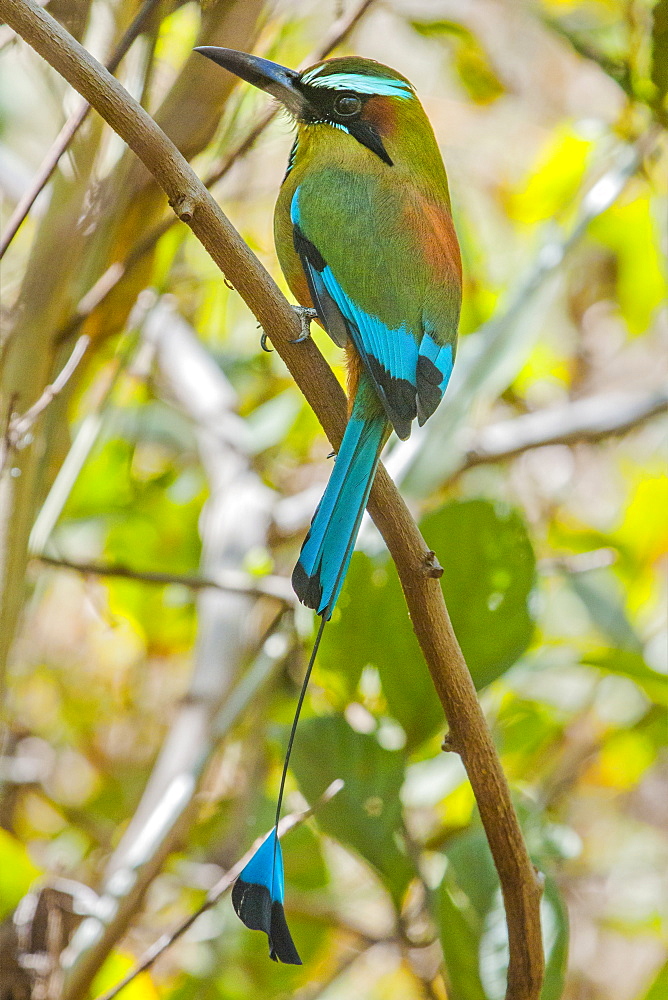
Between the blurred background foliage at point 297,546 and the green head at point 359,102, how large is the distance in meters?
0.06

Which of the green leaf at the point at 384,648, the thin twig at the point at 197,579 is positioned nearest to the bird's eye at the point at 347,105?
the green leaf at the point at 384,648

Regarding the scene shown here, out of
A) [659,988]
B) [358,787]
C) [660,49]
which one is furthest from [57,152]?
[659,988]

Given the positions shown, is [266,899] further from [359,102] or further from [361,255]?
[359,102]

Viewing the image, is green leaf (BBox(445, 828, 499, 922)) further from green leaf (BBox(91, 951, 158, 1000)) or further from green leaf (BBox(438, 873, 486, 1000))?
green leaf (BBox(91, 951, 158, 1000))

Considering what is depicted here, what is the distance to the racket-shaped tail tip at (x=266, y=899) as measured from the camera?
81cm

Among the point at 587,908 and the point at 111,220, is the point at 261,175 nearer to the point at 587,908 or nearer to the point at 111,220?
the point at 111,220

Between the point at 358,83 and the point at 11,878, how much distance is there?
1.00 m

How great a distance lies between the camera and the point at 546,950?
1.03 meters

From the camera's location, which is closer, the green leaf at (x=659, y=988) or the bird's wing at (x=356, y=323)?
the bird's wing at (x=356, y=323)

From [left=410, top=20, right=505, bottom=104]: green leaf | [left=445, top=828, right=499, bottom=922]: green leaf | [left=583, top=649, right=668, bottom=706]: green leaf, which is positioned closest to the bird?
[left=445, top=828, right=499, bottom=922]: green leaf

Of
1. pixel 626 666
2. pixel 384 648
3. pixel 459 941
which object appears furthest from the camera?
pixel 626 666

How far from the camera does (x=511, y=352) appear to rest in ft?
5.08

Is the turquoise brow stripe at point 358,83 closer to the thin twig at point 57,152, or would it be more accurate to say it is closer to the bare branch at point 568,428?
the thin twig at point 57,152

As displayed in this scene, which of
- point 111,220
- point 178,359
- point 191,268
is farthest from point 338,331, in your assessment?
point 178,359
